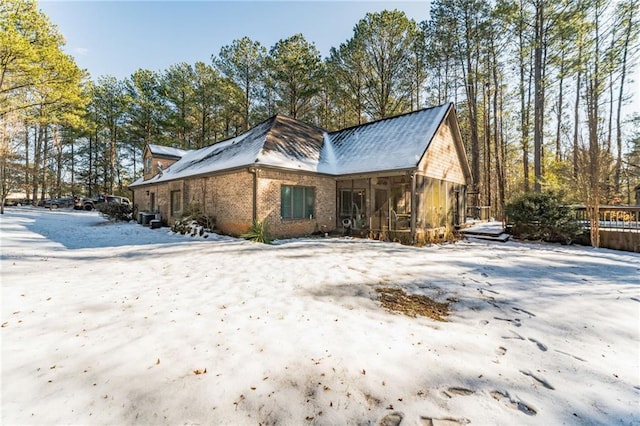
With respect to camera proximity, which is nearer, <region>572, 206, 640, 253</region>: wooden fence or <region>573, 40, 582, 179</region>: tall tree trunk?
<region>572, 206, 640, 253</region>: wooden fence

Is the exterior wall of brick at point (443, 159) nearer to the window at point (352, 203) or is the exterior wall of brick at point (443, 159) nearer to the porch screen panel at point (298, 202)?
the window at point (352, 203)

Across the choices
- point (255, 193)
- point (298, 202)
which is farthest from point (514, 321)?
point (298, 202)

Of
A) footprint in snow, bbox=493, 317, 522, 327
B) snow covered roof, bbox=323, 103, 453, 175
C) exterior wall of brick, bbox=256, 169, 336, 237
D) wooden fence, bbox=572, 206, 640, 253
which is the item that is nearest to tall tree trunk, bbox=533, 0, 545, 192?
wooden fence, bbox=572, 206, 640, 253

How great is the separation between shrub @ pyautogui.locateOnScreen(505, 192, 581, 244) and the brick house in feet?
9.62

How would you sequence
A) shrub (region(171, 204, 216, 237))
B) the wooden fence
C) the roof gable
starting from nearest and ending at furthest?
1. the wooden fence
2. shrub (region(171, 204, 216, 237))
3. the roof gable

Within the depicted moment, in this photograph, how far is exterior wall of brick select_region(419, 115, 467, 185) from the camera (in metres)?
12.1

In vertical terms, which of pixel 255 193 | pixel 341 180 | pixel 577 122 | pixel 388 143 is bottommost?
pixel 255 193

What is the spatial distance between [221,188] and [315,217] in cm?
459

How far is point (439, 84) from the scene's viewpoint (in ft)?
71.7

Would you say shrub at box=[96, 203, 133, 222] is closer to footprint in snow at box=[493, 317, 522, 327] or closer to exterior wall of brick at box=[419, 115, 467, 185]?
exterior wall of brick at box=[419, 115, 467, 185]

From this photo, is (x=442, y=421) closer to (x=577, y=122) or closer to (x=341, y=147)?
(x=341, y=147)

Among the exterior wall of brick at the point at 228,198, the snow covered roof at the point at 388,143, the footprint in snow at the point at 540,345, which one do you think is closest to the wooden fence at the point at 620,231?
the snow covered roof at the point at 388,143

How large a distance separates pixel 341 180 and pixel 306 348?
10968mm

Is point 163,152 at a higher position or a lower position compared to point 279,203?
higher
